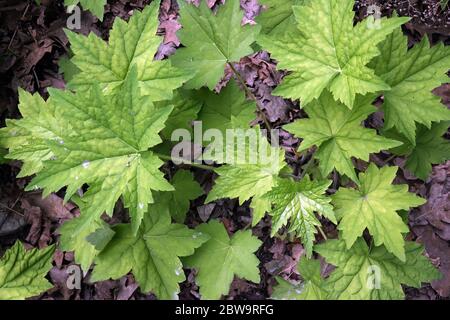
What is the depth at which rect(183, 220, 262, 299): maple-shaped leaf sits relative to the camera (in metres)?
2.66

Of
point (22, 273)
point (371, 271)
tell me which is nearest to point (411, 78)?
point (371, 271)

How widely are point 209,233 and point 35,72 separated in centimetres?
193

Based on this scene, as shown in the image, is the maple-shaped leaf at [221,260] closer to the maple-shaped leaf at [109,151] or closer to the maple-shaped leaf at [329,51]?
the maple-shaped leaf at [109,151]

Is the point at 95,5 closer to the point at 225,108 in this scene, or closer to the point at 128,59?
the point at 128,59

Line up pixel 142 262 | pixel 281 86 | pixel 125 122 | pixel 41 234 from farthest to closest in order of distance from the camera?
1. pixel 41 234
2. pixel 142 262
3. pixel 281 86
4. pixel 125 122

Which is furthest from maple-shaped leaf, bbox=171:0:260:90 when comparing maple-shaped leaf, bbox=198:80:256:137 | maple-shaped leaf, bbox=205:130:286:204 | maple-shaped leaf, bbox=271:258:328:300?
maple-shaped leaf, bbox=271:258:328:300

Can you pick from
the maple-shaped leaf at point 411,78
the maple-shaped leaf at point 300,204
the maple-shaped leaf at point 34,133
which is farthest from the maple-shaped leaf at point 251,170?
the maple-shaped leaf at point 34,133

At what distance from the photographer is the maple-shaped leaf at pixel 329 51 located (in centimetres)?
231

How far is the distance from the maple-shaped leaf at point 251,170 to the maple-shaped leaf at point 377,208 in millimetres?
377

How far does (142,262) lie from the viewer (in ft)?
8.70

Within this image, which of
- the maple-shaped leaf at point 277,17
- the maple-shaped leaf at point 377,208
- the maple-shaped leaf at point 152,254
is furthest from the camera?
the maple-shaped leaf at point 277,17
